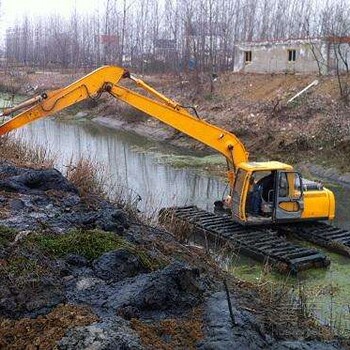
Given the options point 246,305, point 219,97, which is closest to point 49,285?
point 246,305

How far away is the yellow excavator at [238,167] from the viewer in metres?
11.1

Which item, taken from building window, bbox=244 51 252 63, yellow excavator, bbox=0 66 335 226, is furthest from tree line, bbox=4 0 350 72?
yellow excavator, bbox=0 66 335 226

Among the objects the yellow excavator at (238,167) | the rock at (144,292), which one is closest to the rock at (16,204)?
the rock at (144,292)

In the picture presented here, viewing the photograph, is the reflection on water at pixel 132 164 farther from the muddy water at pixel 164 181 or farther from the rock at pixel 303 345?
the rock at pixel 303 345

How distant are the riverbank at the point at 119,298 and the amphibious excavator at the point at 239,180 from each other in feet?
12.5

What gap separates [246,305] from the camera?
19.9 ft

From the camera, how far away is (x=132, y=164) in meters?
20.5

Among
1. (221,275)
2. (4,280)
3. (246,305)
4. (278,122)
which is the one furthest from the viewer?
(278,122)

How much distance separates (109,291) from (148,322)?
636 mm

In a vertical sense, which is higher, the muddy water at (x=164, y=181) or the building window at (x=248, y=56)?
the building window at (x=248, y=56)

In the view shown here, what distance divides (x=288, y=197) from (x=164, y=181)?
685 centimetres

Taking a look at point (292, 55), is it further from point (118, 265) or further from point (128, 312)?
point (128, 312)

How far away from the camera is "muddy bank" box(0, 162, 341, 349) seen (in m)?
4.69

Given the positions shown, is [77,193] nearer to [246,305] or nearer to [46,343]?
[246,305]
